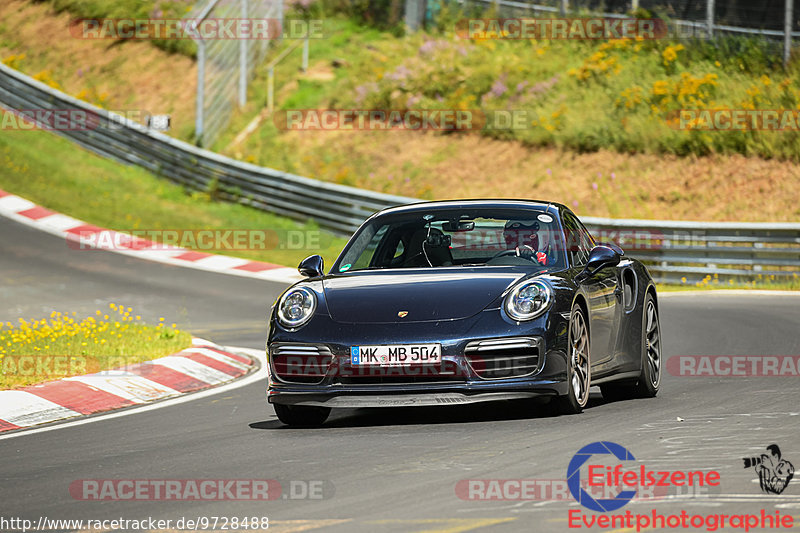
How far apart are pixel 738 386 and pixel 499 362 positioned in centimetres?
279

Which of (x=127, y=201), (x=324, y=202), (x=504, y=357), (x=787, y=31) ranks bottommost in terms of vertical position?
(x=127, y=201)

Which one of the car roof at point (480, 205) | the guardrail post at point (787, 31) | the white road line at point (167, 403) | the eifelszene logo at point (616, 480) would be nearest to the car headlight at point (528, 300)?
the car roof at point (480, 205)

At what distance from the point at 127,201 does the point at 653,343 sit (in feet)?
65.3

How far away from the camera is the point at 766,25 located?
26.9m

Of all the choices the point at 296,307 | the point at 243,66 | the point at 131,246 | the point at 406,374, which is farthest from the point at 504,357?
the point at 243,66

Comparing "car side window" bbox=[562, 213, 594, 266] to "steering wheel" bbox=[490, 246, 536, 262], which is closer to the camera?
"steering wheel" bbox=[490, 246, 536, 262]

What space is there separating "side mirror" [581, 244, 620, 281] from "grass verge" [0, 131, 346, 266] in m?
14.9

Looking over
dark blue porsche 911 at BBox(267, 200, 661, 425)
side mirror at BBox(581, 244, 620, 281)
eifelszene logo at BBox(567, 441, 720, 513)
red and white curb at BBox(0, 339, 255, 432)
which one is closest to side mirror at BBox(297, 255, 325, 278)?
dark blue porsche 911 at BBox(267, 200, 661, 425)

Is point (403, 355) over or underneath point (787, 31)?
underneath

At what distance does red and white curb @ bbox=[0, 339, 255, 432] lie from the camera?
8.95 meters

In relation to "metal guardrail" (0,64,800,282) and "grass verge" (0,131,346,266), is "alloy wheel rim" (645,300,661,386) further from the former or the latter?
"grass verge" (0,131,346,266)

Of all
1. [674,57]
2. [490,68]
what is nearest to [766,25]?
[674,57]

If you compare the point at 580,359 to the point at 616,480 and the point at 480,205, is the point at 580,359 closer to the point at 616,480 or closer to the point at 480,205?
the point at 480,205

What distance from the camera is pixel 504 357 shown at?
7555 mm
